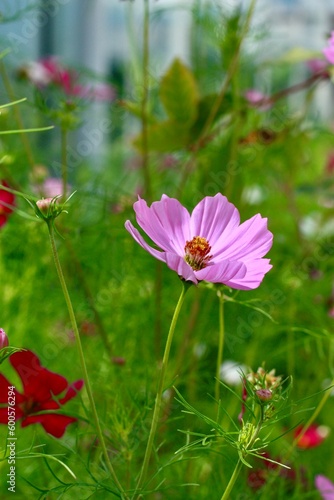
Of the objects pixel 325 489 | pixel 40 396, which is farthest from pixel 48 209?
pixel 325 489

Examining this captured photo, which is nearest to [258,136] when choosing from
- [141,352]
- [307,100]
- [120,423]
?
[307,100]

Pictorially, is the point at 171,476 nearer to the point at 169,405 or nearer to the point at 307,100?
the point at 169,405

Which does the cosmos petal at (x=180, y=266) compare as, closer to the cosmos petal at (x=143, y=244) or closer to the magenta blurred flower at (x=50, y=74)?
the cosmos petal at (x=143, y=244)

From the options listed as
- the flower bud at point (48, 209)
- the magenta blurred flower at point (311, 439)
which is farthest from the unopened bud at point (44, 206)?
the magenta blurred flower at point (311, 439)

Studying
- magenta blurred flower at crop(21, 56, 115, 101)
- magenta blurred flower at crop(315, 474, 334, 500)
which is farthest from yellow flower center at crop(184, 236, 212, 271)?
magenta blurred flower at crop(21, 56, 115, 101)

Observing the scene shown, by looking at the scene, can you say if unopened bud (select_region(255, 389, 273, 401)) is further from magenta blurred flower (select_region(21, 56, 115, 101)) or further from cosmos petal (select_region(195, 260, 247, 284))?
magenta blurred flower (select_region(21, 56, 115, 101))
